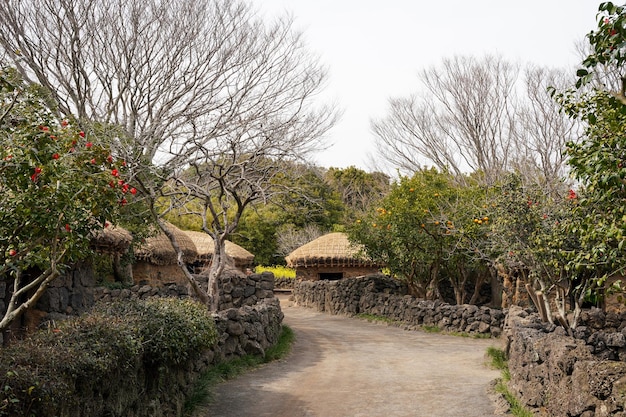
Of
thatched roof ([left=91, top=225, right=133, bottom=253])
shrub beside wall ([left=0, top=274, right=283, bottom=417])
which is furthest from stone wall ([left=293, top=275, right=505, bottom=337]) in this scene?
shrub beside wall ([left=0, top=274, right=283, bottom=417])

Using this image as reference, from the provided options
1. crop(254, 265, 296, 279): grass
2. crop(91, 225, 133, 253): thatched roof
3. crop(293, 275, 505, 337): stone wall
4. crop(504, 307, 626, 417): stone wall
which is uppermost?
crop(254, 265, 296, 279): grass

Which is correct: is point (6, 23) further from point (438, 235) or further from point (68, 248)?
point (438, 235)

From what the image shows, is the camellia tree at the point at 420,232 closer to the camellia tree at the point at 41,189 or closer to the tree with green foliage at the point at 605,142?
the tree with green foliage at the point at 605,142

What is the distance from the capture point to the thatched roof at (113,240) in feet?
51.7

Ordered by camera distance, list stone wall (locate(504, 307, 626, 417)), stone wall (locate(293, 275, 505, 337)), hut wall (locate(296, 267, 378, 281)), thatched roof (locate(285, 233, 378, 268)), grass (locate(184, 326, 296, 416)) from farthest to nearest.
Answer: hut wall (locate(296, 267, 378, 281)) → thatched roof (locate(285, 233, 378, 268)) → stone wall (locate(293, 275, 505, 337)) → grass (locate(184, 326, 296, 416)) → stone wall (locate(504, 307, 626, 417))

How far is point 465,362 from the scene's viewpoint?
1267 cm

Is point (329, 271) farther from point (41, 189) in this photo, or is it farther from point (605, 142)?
point (41, 189)

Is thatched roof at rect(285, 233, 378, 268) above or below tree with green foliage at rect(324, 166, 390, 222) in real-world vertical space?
below

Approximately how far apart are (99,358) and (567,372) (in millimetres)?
4748

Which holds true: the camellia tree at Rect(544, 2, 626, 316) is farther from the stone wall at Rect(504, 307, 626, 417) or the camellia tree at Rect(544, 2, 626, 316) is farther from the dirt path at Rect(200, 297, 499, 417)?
the dirt path at Rect(200, 297, 499, 417)

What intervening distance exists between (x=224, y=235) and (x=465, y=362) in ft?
18.3

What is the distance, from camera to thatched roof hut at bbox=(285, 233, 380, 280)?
92.4ft

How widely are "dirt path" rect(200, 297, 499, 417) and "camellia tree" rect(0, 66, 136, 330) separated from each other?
11.9 feet

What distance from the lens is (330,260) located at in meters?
28.5
